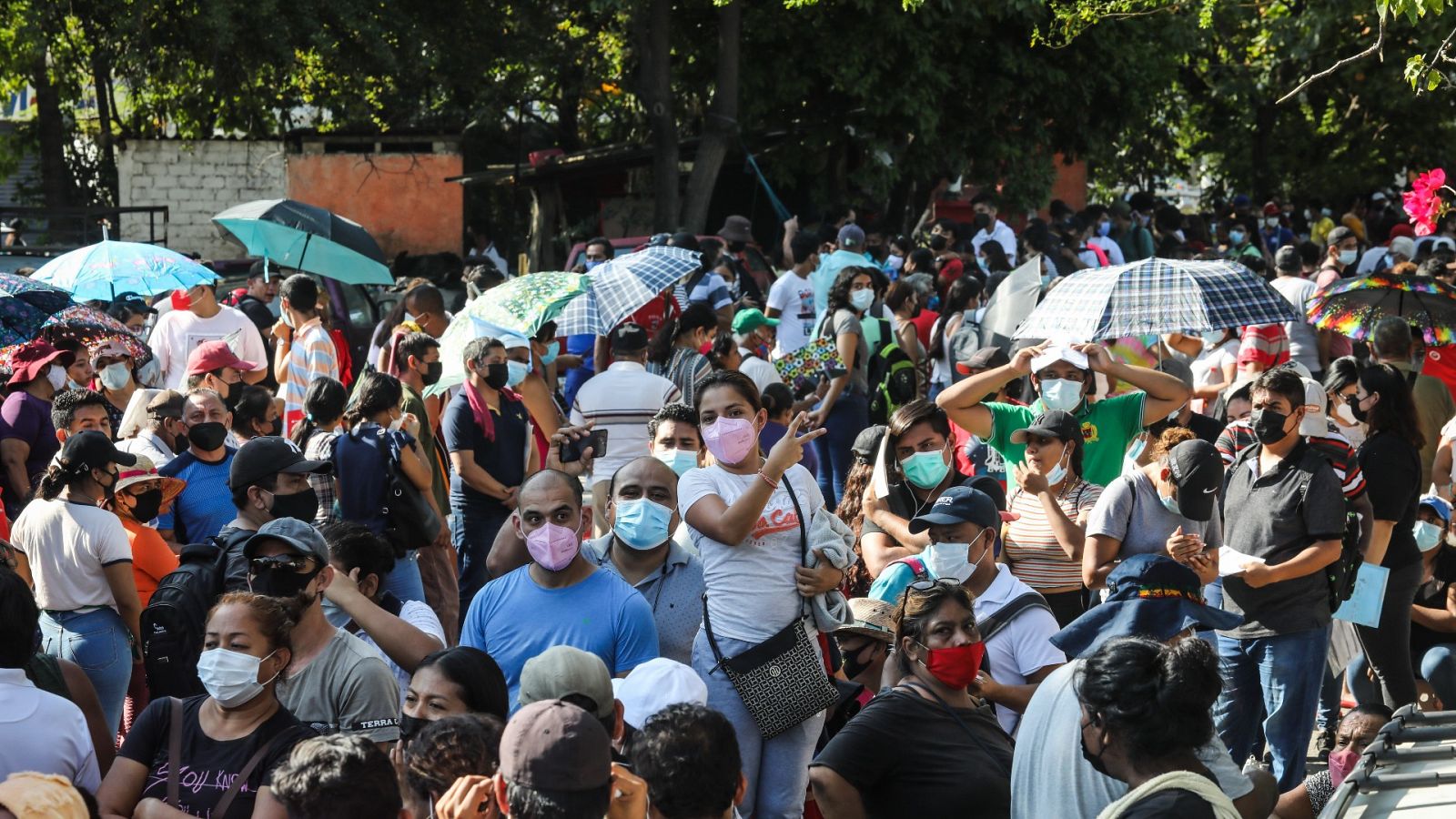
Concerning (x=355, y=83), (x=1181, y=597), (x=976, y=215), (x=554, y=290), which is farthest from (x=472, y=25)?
(x=1181, y=597)

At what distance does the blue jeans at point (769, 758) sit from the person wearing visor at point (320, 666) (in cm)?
135

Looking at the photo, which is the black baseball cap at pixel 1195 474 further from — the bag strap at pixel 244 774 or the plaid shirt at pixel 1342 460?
the bag strap at pixel 244 774

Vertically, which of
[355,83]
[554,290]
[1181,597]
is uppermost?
[355,83]

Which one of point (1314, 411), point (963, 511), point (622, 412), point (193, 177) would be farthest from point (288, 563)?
point (193, 177)

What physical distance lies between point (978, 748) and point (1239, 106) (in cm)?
2953

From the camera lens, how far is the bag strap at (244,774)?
4355 mm

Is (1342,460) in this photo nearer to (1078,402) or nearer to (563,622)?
(1078,402)

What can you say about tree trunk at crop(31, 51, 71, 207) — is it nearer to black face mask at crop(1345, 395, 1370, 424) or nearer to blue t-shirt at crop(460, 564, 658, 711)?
black face mask at crop(1345, 395, 1370, 424)

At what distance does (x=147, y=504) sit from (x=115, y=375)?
3261 millimetres

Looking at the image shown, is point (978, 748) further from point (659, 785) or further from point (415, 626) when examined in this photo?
point (415, 626)

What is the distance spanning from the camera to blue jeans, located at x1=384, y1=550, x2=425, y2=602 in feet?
23.4

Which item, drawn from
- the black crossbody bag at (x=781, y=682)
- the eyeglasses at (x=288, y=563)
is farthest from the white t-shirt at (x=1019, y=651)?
the eyeglasses at (x=288, y=563)

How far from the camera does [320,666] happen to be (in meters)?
4.85

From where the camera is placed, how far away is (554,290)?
9367 mm
